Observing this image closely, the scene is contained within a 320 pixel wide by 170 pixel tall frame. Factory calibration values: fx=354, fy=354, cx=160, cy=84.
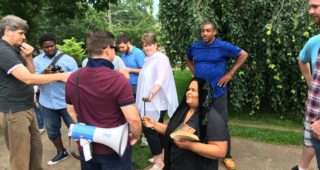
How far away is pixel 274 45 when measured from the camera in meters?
5.57

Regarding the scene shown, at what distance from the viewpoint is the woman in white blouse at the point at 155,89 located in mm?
4156

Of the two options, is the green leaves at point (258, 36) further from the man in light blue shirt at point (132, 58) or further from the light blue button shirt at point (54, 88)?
the light blue button shirt at point (54, 88)

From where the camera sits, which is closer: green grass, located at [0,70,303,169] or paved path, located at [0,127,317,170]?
paved path, located at [0,127,317,170]

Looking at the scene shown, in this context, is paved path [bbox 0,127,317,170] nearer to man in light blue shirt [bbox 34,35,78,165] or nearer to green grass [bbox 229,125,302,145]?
green grass [bbox 229,125,302,145]

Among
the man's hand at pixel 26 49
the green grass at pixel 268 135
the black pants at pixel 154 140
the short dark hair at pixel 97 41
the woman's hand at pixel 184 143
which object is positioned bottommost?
the green grass at pixel 268 135

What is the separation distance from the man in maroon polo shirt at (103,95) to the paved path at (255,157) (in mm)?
2146

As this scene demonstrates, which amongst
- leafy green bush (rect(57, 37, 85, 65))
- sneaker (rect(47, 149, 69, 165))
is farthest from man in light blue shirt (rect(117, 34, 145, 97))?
leafy green bush (rect(57, 37, 85, 65))

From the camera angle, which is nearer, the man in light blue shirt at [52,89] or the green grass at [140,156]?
the man in light blue shirt at [52,89]

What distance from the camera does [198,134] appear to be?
7.91 feet

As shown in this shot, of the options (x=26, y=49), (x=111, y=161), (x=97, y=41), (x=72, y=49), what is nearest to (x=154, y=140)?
(x=111, y=161)

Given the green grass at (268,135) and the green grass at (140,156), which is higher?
the green grass at (268,135)

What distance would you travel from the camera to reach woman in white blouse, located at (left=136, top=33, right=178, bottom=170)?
4156 millimetres

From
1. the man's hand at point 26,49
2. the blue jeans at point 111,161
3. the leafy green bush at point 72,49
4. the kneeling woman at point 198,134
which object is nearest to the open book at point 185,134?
the kneeling woman at point 198,134

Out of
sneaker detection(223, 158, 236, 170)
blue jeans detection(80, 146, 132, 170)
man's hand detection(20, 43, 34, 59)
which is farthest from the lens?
sneaker detection(223, 158, 236, 170)
